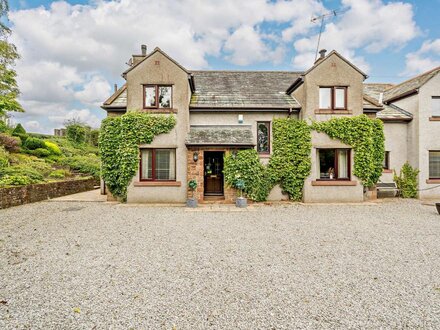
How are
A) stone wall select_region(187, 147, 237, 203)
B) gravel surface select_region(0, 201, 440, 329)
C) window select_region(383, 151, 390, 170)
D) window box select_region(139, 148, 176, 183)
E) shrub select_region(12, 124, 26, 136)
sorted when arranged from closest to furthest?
gravel surface select_region(0, 201, 440, 329) < stone wall select_region(187, 147, 237, 203) < window box select_region(139, 148, 176, 183) < window select_region(383, 151, 390, 170) < shrub select_region(12, 124, 26, 136)

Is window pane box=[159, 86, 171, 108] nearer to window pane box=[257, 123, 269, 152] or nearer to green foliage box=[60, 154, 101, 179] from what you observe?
window pane box=[257, 123, 269, 152]

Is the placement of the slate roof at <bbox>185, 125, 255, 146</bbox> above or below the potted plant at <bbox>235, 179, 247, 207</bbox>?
above

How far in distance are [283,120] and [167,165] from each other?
7255 millimetres

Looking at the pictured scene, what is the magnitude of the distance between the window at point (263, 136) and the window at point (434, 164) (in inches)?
417

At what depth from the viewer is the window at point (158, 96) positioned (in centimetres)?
1298

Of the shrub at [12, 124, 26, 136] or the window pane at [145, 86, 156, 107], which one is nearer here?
the window pane at [145, 86, 156, 107]

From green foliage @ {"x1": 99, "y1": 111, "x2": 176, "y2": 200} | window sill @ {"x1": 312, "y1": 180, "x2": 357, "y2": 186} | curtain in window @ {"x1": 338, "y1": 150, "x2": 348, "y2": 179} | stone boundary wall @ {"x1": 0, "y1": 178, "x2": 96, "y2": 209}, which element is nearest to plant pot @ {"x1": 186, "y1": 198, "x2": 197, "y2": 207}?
green foliage @ {"x1": 99, "y1": 111, "x2": 176, "y2": 200}

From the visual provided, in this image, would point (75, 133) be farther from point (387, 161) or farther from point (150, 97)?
point (387, 161)

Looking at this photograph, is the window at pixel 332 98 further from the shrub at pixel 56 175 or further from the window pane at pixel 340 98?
the shrub at pixel 56 175

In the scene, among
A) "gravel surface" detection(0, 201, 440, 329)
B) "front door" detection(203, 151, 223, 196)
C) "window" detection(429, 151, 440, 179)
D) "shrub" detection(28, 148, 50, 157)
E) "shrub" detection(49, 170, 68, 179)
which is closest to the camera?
"gravel surface" detection(0, 201, 440, 329)

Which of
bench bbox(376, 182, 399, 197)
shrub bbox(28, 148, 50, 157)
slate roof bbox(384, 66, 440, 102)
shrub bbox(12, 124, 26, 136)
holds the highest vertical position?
slate roof bbox(384, 66, 440, 102)

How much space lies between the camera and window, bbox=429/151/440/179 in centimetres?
1452

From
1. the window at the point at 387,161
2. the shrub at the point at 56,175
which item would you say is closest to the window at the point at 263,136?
the window at the point at 387,161

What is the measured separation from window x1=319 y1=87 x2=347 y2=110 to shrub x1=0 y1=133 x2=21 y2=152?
2317cm
